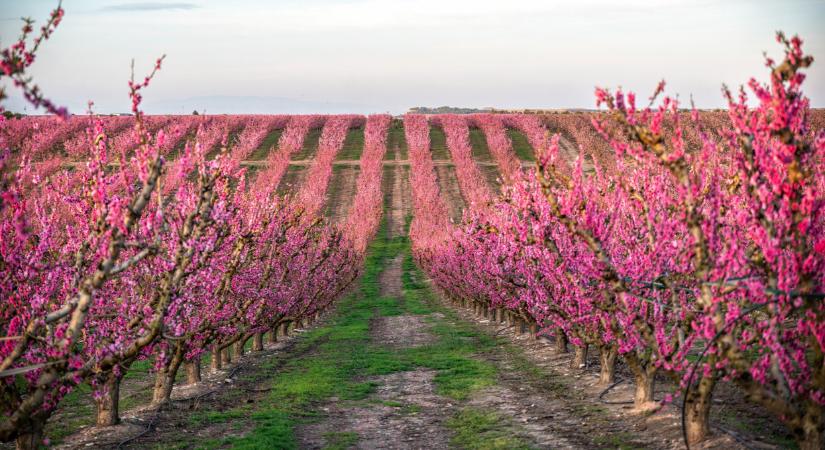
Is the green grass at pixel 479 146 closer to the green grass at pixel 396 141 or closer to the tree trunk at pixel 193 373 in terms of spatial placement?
the green grass at pixel 396 141

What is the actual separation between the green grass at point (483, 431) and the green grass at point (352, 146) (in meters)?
83.5

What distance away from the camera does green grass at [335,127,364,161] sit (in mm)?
101125

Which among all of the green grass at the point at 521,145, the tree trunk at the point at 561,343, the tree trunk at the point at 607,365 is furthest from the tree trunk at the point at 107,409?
the green grass at the point at 521,145

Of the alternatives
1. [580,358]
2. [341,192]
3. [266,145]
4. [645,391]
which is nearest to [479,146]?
[341,192]

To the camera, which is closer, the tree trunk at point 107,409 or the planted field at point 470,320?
the planted field at point 470,320

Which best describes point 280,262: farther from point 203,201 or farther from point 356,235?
point 356,235

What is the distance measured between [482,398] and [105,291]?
396 inches

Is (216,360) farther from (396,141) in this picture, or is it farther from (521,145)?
(396,141)

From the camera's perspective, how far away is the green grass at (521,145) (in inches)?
3812

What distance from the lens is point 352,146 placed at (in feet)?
348

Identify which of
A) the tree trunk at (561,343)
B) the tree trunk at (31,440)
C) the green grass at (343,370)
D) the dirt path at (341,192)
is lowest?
the green grass at (343,370)

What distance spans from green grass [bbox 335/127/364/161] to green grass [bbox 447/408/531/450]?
83.5m

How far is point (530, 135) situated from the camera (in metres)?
106

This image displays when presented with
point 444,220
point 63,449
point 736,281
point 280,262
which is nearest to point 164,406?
point 63,449
